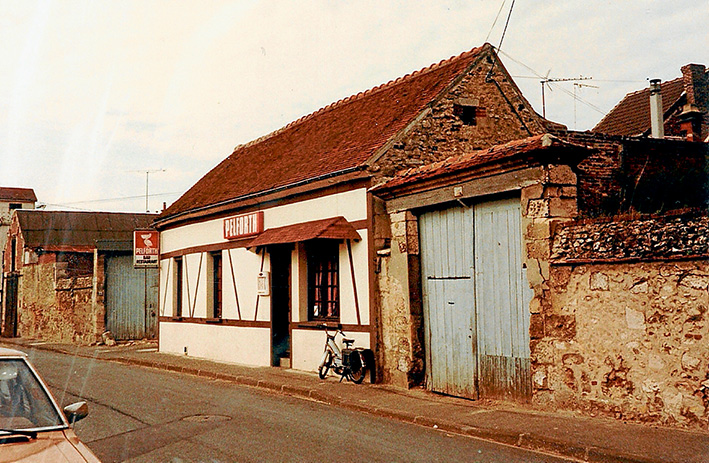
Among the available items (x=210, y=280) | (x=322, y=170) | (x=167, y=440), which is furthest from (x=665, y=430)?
(x=210, y=280)

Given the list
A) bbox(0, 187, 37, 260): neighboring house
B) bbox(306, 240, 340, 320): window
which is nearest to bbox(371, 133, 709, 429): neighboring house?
bbox(306, 240, 340, 320): window

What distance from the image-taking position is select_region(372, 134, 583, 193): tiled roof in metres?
8.90

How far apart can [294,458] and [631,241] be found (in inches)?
179

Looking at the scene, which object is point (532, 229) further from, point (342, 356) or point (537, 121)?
point (537, 121)

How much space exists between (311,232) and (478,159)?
4408mm

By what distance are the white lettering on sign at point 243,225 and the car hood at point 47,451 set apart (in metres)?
11.9

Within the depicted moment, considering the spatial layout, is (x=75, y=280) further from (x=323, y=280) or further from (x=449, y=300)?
(x=449, y=300)

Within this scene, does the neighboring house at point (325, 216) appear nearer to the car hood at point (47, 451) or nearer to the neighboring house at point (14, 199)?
the car hood at point (47, 451)

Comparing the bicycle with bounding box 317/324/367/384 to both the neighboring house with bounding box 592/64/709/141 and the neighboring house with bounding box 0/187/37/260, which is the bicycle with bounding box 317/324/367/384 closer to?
the neighboring house with bounding box 592/64/709/141

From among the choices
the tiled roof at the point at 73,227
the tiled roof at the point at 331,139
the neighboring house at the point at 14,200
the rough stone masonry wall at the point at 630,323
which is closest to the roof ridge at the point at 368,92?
the tiled roof at the point at 331,139

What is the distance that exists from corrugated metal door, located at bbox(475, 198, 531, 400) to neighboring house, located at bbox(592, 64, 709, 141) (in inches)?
629

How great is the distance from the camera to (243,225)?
16.8m

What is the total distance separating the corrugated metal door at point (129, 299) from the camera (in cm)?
2503

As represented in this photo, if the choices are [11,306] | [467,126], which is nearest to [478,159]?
[467,126]
